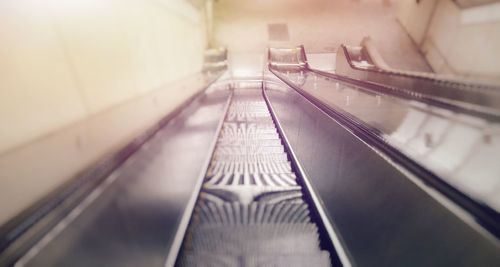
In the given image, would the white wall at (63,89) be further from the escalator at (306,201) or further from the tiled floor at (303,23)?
the tiled floor at (303,23)

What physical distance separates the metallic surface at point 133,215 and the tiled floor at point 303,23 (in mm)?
10956

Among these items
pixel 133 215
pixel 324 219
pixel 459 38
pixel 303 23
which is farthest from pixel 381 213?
pixel 303 23

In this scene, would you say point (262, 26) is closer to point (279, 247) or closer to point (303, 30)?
point (303, 30)

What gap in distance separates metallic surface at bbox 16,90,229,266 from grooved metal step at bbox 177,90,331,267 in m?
0.20

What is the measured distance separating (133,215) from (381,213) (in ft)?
3.92

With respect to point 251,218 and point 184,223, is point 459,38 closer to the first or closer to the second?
point 251,218

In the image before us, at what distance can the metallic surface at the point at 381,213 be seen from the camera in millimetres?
904

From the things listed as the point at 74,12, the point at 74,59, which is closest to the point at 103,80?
the point at 74,59

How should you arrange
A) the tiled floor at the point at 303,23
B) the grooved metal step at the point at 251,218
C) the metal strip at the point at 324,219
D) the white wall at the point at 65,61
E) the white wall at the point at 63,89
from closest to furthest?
the white wall at the point at 63,89, the metal strip at the point at 324,219, the grooved metal step at the point at 251,218, the white wall at the point at 65,61, the tiled floor at the point at 303,23

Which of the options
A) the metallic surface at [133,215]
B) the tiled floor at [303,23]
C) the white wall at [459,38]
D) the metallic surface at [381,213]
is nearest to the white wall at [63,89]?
the metallic surface at [133,215]

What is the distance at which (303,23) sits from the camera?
1340 cm

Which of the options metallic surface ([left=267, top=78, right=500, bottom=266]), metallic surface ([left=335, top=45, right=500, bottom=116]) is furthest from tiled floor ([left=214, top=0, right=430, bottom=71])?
metallic surface ([left=267, top=78, right=500, bottom=266])

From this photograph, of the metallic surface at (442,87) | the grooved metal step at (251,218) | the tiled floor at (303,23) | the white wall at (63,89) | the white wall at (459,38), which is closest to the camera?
the white wall at (63,89)

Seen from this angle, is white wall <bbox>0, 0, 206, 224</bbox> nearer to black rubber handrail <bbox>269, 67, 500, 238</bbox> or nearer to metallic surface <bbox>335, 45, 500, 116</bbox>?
black rubber handrail <bbox>269, 67, 500, 238</bbox>
